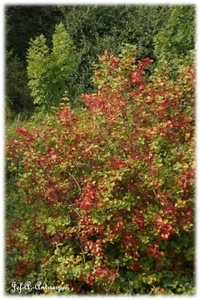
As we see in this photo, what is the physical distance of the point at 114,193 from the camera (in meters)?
3.69

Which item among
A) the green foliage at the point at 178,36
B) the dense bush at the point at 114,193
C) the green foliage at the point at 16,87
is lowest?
the dense bush at the point at 114,193

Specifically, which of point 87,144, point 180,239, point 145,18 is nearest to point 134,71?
point 87,144

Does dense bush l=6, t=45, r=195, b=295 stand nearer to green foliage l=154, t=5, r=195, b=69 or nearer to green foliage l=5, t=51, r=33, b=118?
green foliage l=154, t=5, r=195, b=69

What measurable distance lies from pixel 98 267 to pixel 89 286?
0.38 meters

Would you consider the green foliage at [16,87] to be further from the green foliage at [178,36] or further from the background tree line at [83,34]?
the green foliage at [178,36]

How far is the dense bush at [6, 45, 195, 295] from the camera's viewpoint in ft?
12.0

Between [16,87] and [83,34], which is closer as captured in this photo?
[16,87]

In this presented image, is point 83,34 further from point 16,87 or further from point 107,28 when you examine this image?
point 16,87

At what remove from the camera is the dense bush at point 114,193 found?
144 inches

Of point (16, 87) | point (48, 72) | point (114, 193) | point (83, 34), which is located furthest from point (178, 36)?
point (114, 193)

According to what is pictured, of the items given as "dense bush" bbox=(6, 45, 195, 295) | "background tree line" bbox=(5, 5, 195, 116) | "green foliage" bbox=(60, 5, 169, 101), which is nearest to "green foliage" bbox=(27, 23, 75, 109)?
"background tree line" bbox=(5, 5, 195, 116)

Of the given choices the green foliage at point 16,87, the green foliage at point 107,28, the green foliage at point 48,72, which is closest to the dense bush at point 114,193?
the green foliage at point 48,72

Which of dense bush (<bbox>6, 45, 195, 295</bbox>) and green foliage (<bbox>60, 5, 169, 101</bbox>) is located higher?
green foliage (<bbox>60, 5, 169, 101</bbox>)

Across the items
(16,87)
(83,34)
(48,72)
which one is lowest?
(16,87)
